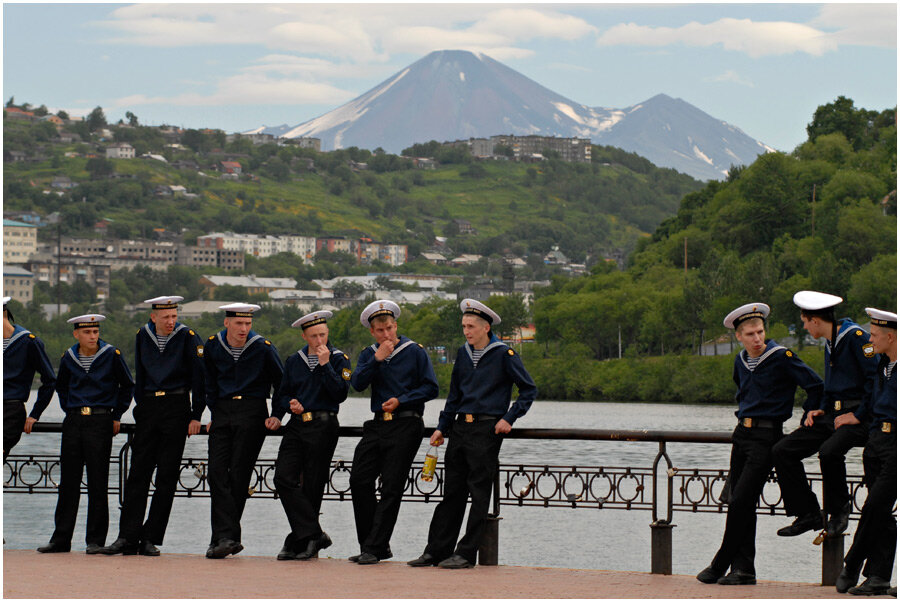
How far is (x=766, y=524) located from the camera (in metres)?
29.3

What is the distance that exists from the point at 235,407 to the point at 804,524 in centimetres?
416

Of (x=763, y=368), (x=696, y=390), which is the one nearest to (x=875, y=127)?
(x=696, y=390)

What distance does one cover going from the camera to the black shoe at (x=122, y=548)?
373 inches

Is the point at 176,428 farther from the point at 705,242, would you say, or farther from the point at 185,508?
the point at 705,242

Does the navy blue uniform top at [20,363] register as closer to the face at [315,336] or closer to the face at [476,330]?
the face at [315,336]

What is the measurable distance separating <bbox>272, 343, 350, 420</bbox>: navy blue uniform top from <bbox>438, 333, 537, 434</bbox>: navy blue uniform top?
79 cm

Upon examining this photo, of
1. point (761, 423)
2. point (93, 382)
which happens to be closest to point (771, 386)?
point (761, 423)

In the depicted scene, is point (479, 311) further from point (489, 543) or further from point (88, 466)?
point (88, 466)

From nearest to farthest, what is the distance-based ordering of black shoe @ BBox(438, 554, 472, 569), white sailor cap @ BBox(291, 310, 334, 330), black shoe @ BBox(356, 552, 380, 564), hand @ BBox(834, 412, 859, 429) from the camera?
1. hand @ BBox(834, 412, 859, 429)
2. black shoe @ BBox(438, 554, 472, 569)
3. black shoe @ BBox(356, 552, 380, 564)
4. white sailor cap @ BBox(291, 310, 334, 330)

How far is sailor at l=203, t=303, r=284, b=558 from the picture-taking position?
948 centimetres

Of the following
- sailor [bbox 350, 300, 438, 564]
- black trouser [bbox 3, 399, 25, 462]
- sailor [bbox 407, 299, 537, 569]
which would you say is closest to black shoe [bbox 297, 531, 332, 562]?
sailor [bbox 350, 300, 438, 564]

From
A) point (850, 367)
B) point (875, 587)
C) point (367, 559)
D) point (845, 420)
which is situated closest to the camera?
point (875, 587)

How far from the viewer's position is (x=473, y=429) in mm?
9070

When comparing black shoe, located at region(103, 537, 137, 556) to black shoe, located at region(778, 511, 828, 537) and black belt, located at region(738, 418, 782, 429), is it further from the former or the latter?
black shoe, located at region(778, 511, 828, 537)
